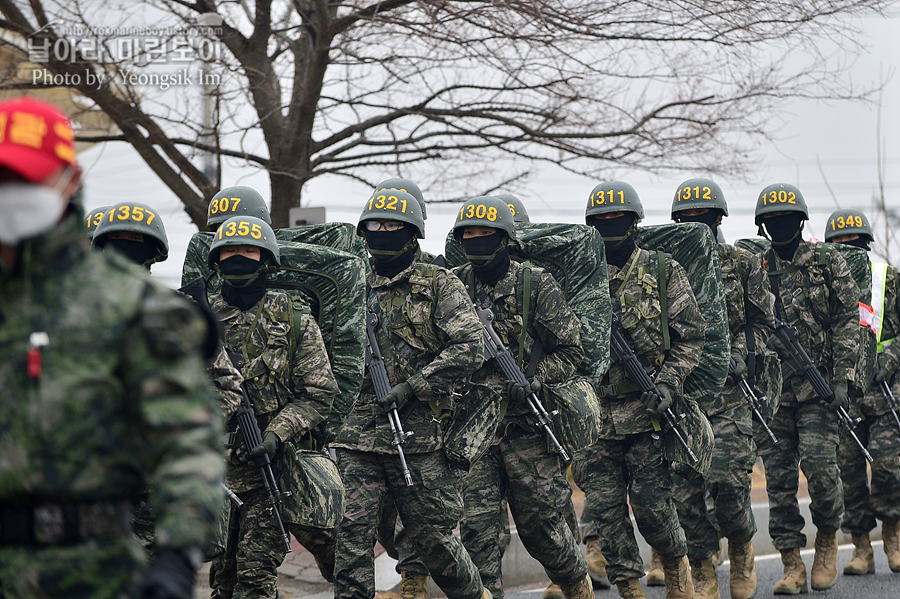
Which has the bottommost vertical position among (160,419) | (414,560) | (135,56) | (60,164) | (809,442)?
(414,560)

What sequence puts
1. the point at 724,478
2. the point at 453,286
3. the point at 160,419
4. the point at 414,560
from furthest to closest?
the point at 724,478, the point at 414,560, the point at 453,286, the point at 160,419

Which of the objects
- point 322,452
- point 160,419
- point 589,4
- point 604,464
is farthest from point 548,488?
point 589,4

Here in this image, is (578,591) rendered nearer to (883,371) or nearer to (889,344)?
(883,371)

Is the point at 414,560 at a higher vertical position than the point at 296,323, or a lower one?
lower

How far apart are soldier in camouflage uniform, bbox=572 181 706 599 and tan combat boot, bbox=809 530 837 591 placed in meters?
1.52

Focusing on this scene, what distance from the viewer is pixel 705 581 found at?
7293mm

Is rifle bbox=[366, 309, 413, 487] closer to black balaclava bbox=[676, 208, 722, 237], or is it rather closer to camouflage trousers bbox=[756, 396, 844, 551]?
black balaclava bbox=[676, 208, 722, 237]

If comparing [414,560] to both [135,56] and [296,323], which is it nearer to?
[296,323]

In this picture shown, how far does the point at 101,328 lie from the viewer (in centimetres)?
235

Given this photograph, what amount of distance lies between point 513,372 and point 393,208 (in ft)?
3.82

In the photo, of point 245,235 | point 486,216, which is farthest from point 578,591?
point 245,235

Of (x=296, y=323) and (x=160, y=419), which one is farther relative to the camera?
(x=296, y=323)

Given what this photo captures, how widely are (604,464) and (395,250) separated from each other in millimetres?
2050

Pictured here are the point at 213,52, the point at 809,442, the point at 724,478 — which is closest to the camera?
the point at 724,478
